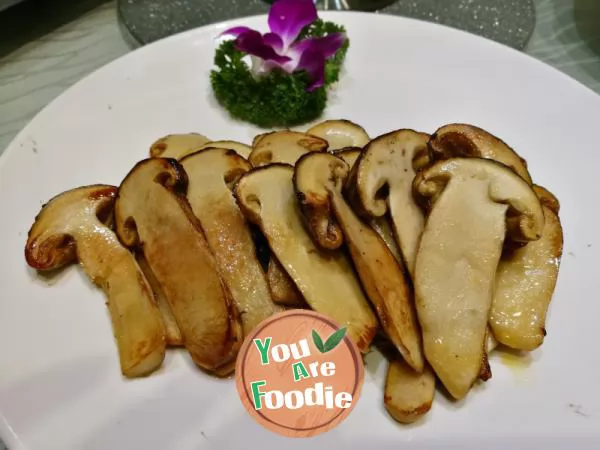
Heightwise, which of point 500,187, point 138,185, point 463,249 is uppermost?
point 138,185

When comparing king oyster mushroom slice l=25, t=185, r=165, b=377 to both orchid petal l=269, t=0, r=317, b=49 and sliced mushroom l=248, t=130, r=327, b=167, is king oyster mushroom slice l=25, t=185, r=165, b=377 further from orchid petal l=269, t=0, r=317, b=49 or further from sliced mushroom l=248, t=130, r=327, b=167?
orchid petal l=269, t=0, r=317, b=49

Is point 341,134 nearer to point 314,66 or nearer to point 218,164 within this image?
point 314,66

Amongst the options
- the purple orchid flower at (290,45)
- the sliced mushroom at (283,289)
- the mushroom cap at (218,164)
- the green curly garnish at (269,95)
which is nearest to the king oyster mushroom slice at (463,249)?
the sliced mushroom at (283,289)

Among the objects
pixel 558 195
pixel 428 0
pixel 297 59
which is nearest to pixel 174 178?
pixel 297 59

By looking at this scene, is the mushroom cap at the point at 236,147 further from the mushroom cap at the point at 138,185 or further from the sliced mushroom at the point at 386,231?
the sliced mushroom at the point at 386,231

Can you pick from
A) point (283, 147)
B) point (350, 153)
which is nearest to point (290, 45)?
point (283, 147)

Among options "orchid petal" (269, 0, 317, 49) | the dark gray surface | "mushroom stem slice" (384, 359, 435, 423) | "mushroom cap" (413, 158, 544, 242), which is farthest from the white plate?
the dark gray surface
